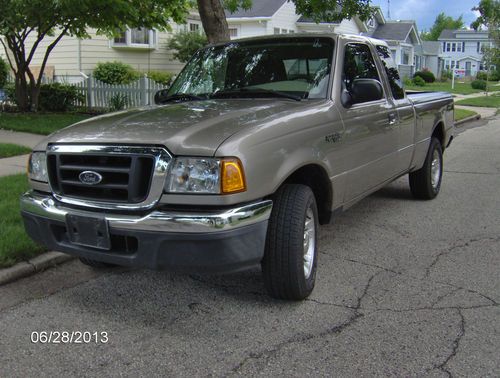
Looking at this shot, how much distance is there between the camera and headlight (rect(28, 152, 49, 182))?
3760 mm

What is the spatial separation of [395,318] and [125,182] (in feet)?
6.45

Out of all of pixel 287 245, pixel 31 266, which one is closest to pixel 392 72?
pixel 287 245

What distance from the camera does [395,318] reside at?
3.64m

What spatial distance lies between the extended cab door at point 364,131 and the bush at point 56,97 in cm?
1263

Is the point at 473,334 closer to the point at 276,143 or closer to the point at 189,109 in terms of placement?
the point at 276,143

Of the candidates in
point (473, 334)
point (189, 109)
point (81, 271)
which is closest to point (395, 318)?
point (473, 334)

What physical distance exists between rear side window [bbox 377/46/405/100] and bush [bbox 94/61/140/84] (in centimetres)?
1509

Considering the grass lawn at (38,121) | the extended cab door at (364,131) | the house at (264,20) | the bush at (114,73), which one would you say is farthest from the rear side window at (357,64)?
the house at (264,20)

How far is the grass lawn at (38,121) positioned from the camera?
11930mm

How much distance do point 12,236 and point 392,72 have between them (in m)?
4.06

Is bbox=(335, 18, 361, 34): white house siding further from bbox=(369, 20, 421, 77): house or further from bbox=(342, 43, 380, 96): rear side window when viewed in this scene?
bbox=(342, 43, 380, 96): rear side window

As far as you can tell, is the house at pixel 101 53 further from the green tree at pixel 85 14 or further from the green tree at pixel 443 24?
the green tree at pixel 443 24

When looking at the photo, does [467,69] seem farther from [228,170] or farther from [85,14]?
[228,170]

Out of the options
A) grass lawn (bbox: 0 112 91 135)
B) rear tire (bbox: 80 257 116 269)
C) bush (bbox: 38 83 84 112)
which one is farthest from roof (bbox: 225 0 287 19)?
rear tire (bbox: 80 257 116 269)
